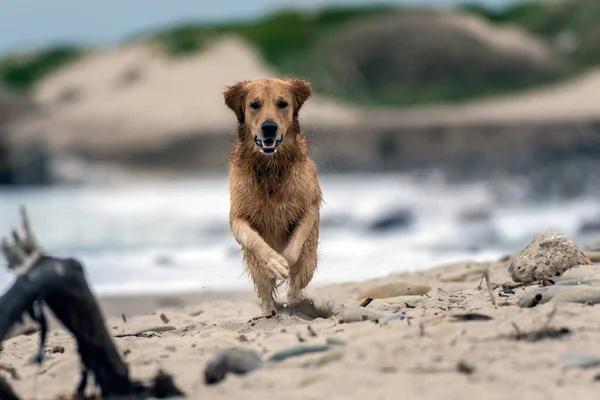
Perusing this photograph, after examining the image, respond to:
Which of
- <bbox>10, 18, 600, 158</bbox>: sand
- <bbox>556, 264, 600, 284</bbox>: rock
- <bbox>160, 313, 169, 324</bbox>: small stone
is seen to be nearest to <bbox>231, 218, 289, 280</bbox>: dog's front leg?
<bbox>160, 313, 169, 324</bbox>: small stone

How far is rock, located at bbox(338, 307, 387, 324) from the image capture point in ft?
19.7

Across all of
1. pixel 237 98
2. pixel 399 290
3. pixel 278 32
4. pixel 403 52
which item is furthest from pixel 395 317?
pixel 278 32

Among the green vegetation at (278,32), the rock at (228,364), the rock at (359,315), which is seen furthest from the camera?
the green vegetation at (278,32)

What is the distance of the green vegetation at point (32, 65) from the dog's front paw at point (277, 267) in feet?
199

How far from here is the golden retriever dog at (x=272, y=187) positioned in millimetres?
6965

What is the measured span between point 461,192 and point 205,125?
27449 mm

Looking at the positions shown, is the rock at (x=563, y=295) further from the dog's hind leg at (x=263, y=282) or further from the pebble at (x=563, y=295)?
the dog's hind leg at (x=263, y=282)

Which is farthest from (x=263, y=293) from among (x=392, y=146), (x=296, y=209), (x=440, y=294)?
(x=392, y=146)

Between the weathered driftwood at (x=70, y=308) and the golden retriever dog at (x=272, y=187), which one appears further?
the golden retriever dog at (x=272, y=187)

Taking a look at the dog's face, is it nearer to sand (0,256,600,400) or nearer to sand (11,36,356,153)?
sand (0,256,600,400)

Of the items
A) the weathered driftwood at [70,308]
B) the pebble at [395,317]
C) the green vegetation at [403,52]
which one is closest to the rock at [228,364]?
the weathered driftwood at [70,308]

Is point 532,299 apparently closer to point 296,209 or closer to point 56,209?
point 296,209

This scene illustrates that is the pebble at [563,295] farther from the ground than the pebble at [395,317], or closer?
farther from the ground

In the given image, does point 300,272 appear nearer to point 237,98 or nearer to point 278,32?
point 237,98
